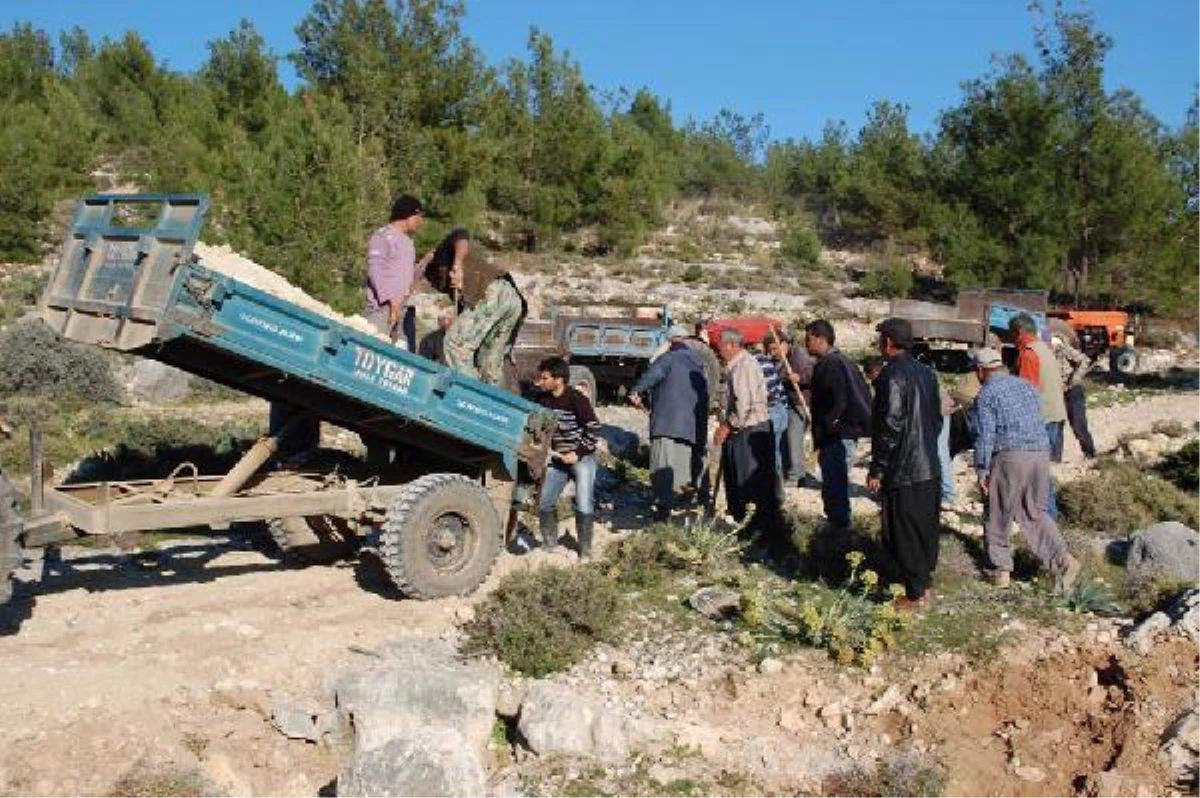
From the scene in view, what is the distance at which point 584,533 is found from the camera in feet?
28.2

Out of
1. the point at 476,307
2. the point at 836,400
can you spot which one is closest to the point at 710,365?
the point at 836,400

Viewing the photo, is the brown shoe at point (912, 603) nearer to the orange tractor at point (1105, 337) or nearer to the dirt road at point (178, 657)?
the dirt road at point (178, 657)

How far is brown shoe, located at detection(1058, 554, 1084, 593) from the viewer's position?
747 cm

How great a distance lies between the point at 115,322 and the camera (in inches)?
246

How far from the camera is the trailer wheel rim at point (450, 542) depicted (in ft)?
24.2

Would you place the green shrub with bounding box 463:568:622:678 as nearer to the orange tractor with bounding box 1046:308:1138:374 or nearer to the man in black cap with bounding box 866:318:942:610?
the man in black cap with bounding box 866:318:942:610

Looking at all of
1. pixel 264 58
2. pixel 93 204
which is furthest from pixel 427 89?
pixel 93 204

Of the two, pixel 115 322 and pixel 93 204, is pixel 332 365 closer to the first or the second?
pixel 115 322

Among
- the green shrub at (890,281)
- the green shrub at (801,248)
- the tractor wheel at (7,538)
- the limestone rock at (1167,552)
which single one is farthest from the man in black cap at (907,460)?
the green shrub at (801,248)

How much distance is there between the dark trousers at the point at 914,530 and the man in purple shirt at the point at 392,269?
133 inches

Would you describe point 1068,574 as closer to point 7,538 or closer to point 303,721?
point 303,721

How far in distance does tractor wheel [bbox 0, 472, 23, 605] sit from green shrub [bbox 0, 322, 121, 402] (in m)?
9.29

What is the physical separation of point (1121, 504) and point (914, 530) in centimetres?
451

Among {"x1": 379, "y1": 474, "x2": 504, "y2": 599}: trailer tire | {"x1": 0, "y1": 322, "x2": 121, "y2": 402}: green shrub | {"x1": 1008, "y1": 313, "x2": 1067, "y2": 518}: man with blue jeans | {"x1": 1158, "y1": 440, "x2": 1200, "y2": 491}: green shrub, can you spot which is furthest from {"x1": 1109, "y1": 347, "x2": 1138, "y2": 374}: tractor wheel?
{"x1": 379, "y1": 474, "x2": 504, "y2": 599}: trailer tire
